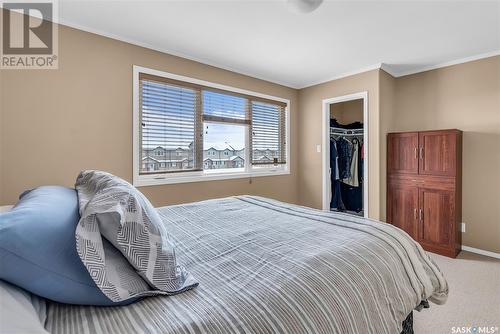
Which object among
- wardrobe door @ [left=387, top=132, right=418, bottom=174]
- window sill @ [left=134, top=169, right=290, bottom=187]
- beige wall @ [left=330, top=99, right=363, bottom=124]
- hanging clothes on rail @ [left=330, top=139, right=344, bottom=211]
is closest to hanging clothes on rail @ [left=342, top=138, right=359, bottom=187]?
hanging clothes on rail @ [left=330, top=139, right=344, bottom=211]

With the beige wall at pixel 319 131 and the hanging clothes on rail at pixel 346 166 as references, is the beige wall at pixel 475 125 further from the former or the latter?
the hanging clothes on rail at pixel 346 166

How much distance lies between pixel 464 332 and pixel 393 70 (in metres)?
3.18

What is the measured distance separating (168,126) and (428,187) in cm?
330

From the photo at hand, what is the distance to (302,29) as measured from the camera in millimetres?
2416

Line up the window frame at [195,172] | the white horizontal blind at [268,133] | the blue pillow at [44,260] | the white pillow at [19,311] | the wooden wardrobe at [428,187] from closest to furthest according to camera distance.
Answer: the white pillow at [19,311] < the blue pillow at [44,260] < the window frame at [195,172] < the wooden wardrobe at [428,187] < the white horizontal blind at [268,133]

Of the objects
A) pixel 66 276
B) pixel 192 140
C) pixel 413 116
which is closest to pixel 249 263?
pixel 66 276

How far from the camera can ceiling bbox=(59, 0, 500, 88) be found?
6.81 ft

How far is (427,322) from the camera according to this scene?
1805mm

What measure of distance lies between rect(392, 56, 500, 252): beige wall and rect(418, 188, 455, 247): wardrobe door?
457 millimetres

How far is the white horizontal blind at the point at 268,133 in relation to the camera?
388cm

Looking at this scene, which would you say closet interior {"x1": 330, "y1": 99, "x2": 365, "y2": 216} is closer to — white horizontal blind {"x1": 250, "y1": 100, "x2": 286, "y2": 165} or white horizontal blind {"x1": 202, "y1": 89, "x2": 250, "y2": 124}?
white horizontal blind {"x1": 250, "y1": 100, "x2": 286, "y2": 165}

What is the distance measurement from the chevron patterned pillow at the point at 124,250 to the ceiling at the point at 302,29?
192 centimetres

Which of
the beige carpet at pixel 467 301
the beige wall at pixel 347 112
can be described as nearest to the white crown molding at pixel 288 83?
the beige wall at pixel 347 112

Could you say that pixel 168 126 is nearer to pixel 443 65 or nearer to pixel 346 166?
pixel 346 166
